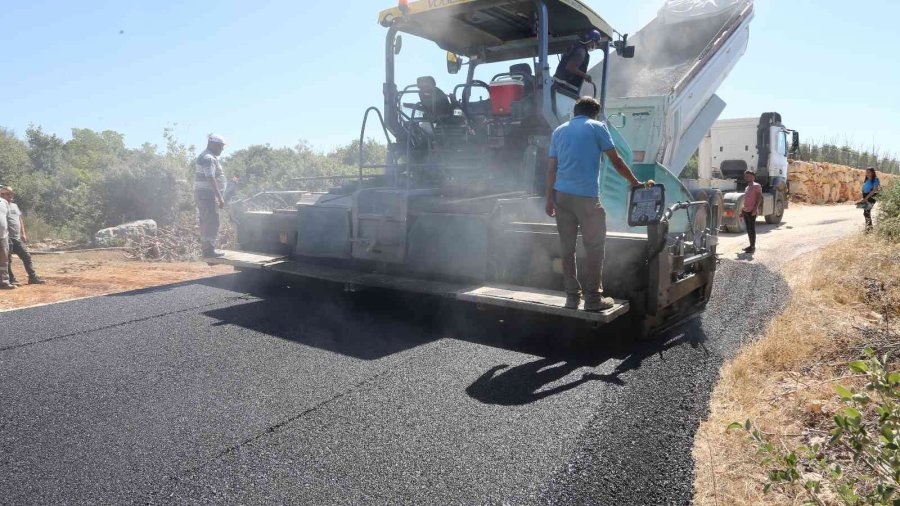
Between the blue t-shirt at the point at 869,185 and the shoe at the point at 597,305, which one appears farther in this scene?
the blue t-shirt at the point at 869,185

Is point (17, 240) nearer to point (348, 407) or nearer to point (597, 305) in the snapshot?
point (348, 407)

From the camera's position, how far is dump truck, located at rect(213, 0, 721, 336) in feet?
13.5

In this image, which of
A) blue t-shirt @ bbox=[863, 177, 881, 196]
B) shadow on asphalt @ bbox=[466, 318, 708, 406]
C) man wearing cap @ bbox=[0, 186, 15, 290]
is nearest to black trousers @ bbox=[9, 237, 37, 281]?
man wearing cap @ bbox=[0, 186, 15, 290]

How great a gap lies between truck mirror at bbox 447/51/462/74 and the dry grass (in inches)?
157

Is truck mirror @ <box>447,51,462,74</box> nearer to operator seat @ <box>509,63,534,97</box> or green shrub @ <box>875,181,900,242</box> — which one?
operator seat @ <box>509,63,534,97</box>

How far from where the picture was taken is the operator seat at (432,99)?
222 inches

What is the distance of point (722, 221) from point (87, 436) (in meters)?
12.4

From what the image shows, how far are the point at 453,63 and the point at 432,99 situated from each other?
911 millimetres

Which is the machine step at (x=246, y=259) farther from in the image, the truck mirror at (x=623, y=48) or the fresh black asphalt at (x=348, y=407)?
the truck mirror at (x=623, y=48)

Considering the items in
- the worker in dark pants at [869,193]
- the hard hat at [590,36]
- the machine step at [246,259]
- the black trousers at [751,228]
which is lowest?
the black trousers at [751,228]

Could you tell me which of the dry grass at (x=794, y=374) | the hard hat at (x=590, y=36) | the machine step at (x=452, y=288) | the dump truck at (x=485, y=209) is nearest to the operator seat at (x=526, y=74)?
the dump truck at (x=485, y=209)

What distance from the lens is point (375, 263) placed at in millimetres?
5191

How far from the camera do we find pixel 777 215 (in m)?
14.0

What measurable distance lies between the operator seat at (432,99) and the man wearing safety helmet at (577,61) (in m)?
1.08
